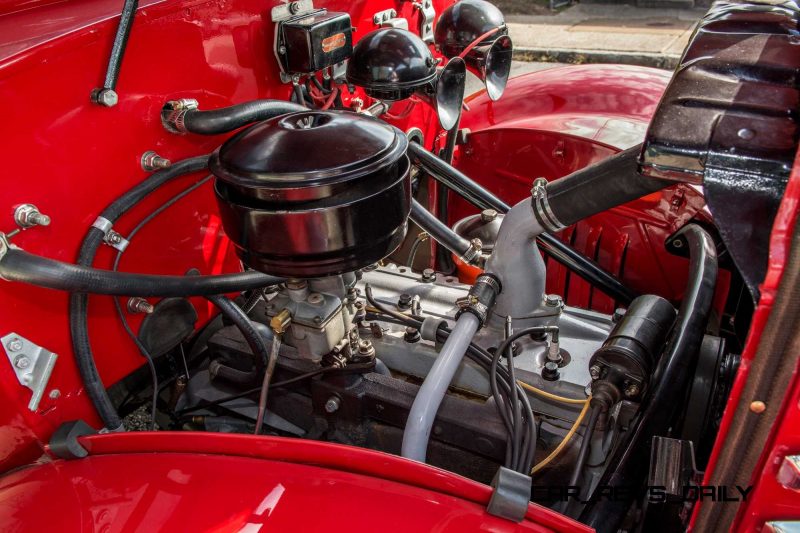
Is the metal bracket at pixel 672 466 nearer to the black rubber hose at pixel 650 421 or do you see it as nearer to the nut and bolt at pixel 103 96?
the black rubber hose at pixel 650 421

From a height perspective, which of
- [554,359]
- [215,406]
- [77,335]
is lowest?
[215,406]

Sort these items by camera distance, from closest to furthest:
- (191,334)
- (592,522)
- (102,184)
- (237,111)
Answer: (592,522) → (102,184) → (237,111) → (191,334)

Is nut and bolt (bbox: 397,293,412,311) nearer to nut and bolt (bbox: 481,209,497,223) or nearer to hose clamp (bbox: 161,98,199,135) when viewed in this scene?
nut and bolt (bbox: 481,209,497,223)

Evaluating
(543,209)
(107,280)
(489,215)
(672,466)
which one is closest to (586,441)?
(672,466)

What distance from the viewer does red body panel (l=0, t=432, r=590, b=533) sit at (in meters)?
0.93

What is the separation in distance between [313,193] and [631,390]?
2.33 ft

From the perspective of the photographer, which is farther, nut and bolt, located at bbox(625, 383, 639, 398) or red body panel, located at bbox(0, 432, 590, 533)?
nut and bolt, located at bbox(625, 383, 639, 398)

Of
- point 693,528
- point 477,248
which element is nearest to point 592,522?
point 693,528

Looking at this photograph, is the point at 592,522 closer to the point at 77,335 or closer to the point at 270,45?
the point at 77,335

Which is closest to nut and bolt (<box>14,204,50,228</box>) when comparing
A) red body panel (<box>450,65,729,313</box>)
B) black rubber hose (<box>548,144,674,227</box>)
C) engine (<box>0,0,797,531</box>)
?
engine (<box>0,0,797,531</box>)

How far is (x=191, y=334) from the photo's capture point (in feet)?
4.99

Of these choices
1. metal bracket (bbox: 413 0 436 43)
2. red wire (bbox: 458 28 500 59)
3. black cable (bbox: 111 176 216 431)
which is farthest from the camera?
metal bracket (bbox: 413 0 436 43)

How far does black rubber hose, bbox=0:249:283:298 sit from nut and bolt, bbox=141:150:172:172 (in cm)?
26

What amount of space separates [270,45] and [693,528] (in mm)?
1357
